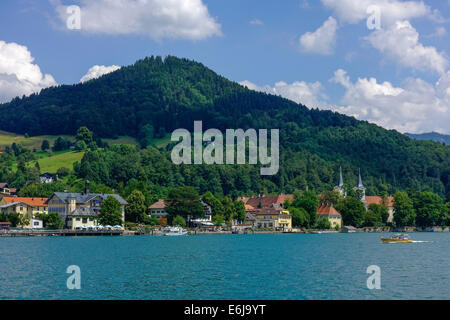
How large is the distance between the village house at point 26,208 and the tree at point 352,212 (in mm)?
83160

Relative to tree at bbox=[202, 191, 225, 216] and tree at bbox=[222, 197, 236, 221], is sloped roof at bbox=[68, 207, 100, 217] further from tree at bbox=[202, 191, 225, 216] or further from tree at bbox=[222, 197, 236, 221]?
tree at bbox=[222, 197, 236, 221]

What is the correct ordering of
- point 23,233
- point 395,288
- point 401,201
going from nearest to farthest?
point 395,288
point 23,233
point 401,201

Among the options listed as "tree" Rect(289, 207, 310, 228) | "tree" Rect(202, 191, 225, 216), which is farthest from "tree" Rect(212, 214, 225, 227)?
"tree" Rect(289, 207, 310, 228)

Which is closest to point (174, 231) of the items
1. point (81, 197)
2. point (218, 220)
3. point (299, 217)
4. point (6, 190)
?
point (218, 220)

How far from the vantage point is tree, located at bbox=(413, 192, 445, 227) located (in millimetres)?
174375

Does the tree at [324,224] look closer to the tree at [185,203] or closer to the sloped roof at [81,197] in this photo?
the tree at [185,203]

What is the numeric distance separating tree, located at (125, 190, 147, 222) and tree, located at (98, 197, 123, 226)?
10886 millimetres

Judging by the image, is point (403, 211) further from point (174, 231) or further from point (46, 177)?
point (46, 177)

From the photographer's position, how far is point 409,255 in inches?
2842

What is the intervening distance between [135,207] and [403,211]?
80.9 m
